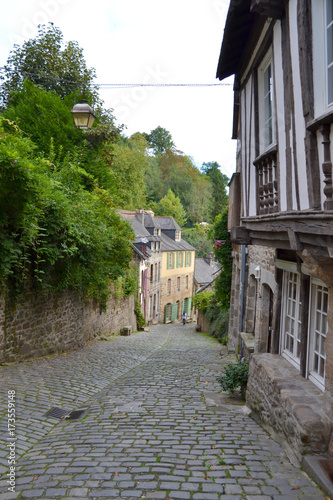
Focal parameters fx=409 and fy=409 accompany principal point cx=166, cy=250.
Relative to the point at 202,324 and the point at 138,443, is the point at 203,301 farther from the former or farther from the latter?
the point at 138,443

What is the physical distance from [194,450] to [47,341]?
6.09m

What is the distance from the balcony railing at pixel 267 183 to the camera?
4.88m

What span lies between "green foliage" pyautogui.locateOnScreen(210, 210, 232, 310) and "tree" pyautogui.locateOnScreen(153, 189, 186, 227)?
34.9 m

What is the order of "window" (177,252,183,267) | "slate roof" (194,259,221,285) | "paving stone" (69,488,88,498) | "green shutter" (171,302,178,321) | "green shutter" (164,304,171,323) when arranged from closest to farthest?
"paving stone" (69,488,88,498)
"green shutter" (164,304,171,323)
"window" (177,252,183,267)
"green shutter" (171,302,178,321)
"slate roof" (194,259,221,285)

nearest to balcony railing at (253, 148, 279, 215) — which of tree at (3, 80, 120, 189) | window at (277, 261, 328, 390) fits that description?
window at (277, 261, 328, 390)

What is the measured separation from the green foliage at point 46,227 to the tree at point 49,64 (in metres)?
8.40

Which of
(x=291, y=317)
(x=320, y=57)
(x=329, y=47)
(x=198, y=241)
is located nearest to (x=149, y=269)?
(x=198, y=241)

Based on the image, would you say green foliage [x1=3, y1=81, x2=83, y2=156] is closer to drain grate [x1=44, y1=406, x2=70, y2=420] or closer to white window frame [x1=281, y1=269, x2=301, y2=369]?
drain grate [x1=44, y1=406, x2=70, y2=420]

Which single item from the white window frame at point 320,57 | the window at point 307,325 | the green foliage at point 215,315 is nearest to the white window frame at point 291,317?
the window at point 307,325

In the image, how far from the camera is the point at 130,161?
97.8 ft

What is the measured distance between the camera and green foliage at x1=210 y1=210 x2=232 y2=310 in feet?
43.9

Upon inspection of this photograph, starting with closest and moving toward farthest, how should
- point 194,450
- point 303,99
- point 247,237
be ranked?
point 303,99, point 194,450, point 247,237

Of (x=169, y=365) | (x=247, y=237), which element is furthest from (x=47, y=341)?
(x=247, y=237)

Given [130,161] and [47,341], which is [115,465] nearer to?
[47,341]
